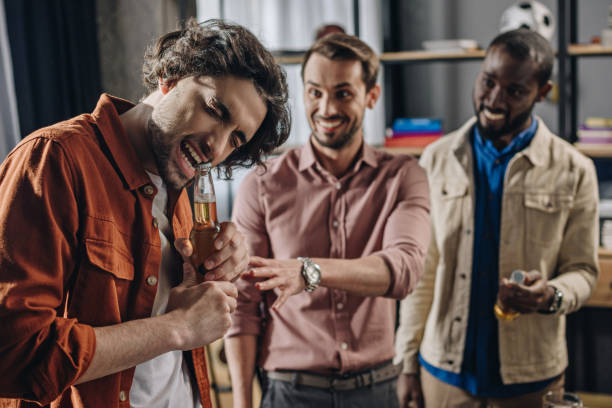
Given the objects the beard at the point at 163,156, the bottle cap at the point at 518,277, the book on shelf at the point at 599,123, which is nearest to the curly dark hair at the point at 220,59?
the beard at the point at 163,156

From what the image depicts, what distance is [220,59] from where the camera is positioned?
105cm

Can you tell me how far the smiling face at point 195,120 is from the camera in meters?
1.04

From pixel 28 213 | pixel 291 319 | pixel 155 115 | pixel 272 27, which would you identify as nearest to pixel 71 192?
pixel 28 213

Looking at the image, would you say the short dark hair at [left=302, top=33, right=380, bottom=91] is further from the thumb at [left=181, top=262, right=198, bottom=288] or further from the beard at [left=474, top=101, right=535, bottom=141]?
the thumb at [left=181, top=262, right=198, bottom=288]

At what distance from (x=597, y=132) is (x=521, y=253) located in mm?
1212

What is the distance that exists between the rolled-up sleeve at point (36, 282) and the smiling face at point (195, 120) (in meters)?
0.22

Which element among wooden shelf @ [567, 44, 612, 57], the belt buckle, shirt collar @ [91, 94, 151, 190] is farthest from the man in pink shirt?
wooden shelf @ [567, 44, 612, 57]

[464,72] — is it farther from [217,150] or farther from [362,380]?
[217,150]

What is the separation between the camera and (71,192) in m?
0.87

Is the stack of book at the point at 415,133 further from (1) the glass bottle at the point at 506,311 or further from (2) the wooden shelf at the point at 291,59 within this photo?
(1) the glass bottle at the point at 506,311

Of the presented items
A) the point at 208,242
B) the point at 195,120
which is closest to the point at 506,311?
the point at 208,242

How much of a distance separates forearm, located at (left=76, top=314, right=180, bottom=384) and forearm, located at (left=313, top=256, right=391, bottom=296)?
518mm

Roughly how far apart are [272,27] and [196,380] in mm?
2569

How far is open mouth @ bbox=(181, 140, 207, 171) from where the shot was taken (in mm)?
1054
